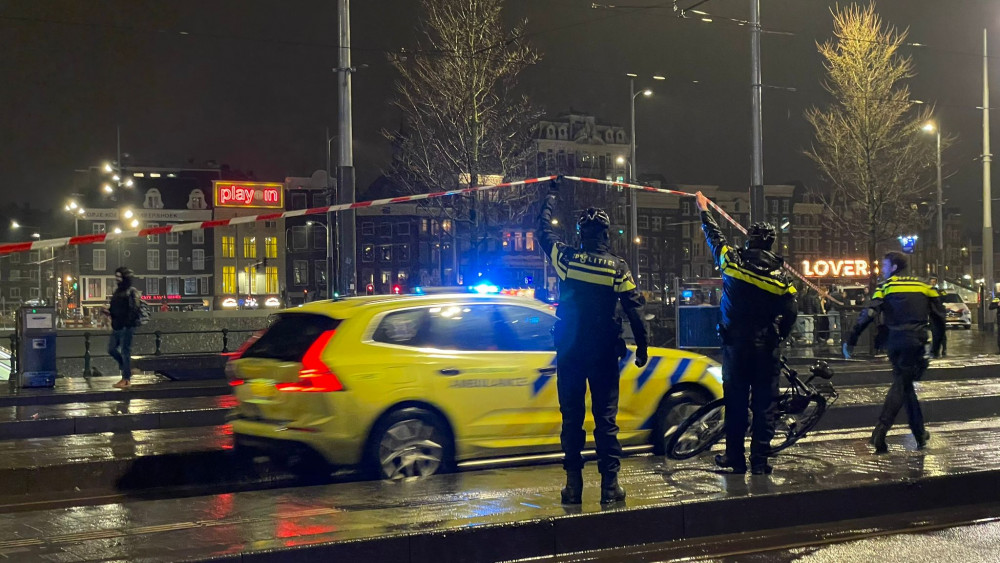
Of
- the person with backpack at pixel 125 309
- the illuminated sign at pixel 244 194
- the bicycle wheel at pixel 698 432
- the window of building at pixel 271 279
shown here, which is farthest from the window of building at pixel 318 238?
the bicycle wheel at pixel 698 432

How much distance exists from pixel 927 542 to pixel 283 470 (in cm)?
529

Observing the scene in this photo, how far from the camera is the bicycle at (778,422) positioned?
26.2 feet

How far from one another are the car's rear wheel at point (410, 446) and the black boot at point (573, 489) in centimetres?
175

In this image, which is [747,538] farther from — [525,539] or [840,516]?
[525,539]

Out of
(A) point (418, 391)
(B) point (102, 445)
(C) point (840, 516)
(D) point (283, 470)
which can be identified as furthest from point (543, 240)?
(B) point (102, 445)

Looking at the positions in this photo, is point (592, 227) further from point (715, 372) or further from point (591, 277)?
point (715, 372)

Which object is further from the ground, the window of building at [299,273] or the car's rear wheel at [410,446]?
the window of building at [299,273]

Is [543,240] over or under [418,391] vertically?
over

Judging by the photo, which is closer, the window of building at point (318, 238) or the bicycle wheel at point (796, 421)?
the bicycle wheel at point (796, 421)

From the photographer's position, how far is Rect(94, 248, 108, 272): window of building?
70062 millimetres

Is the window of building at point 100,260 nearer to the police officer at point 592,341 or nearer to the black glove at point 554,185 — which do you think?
the black glove at point 554,185

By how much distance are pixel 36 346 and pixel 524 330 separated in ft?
38.2

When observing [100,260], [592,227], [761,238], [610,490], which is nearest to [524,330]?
[761,238]

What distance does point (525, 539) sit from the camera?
221 inches
